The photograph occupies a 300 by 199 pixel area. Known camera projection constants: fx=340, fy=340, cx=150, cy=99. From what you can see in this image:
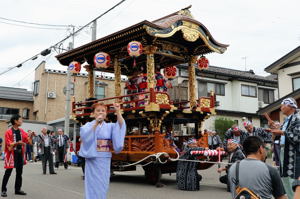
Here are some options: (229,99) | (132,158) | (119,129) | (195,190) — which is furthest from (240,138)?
(229,99)

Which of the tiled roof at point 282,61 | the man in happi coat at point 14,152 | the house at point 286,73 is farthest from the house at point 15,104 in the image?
the man in happi coat at point 14,152

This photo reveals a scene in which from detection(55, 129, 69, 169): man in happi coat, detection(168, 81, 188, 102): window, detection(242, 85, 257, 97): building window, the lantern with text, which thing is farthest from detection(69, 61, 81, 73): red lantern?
detection(242, 85, 257, 97): building window

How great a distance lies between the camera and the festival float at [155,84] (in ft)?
33.2

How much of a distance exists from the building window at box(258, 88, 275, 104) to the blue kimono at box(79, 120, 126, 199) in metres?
27.5

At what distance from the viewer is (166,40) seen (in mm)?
11750

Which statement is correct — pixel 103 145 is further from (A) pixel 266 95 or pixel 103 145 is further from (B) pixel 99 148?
(A) pixel 266 95

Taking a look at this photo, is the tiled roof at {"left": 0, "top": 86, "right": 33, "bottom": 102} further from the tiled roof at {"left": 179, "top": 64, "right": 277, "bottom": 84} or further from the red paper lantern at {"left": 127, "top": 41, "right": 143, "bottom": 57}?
the red paper lantern at {"left": 127, "top": 41, "right": 143, "bottom": 57}

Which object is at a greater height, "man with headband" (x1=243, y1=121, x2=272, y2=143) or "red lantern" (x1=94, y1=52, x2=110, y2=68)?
"red lantern" (x1=94, y1=52, x2=110, y2=68)

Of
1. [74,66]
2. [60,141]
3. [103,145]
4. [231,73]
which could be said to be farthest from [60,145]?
[231,73]

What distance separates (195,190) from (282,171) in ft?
15.6

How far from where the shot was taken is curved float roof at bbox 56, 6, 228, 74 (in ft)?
34.8

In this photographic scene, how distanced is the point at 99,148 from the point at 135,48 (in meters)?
6.27

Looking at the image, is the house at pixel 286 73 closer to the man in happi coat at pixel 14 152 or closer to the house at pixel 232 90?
the house at pixel 232 90

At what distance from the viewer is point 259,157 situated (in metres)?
3.53
